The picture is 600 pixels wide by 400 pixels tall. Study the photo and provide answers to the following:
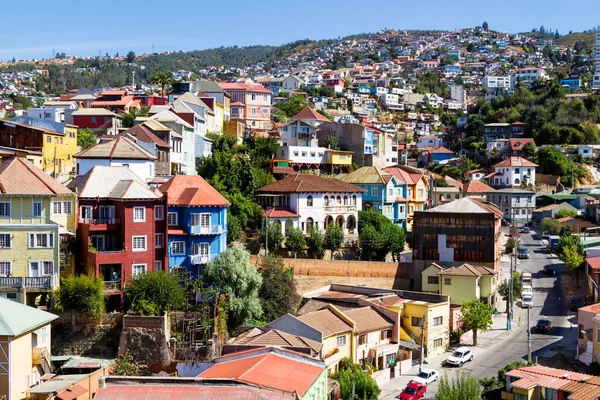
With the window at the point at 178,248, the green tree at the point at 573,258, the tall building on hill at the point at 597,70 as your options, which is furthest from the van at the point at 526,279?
the tall building on hill at the point at 597,70

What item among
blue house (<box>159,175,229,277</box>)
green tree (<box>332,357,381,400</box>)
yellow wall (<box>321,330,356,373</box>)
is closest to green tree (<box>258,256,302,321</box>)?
blue house (<box>159,175,229,277</box>)

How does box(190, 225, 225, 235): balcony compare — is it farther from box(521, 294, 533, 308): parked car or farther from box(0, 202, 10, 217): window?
box(521, 294, 533, 308): parked car

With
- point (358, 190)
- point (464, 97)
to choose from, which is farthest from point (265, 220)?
point (464, 97)

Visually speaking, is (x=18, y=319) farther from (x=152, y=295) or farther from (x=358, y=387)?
(x=358, y=387)

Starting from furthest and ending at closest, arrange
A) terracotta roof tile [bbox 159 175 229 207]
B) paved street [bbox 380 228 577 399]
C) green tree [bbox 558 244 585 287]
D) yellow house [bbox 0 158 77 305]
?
green tree [bbox 558 244 585 287], terracotta roof tile [bbox 159 175 229 207], paved street [bbox 380 228 577 399], yellow house [bbox 0 158 77 305]

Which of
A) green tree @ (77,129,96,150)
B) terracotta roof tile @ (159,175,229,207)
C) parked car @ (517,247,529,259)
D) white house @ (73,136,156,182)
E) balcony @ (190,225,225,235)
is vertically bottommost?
parked car @ (517,247,529,259)

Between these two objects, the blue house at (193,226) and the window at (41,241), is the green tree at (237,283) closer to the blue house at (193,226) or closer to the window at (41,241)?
the blue house at (193,226)
